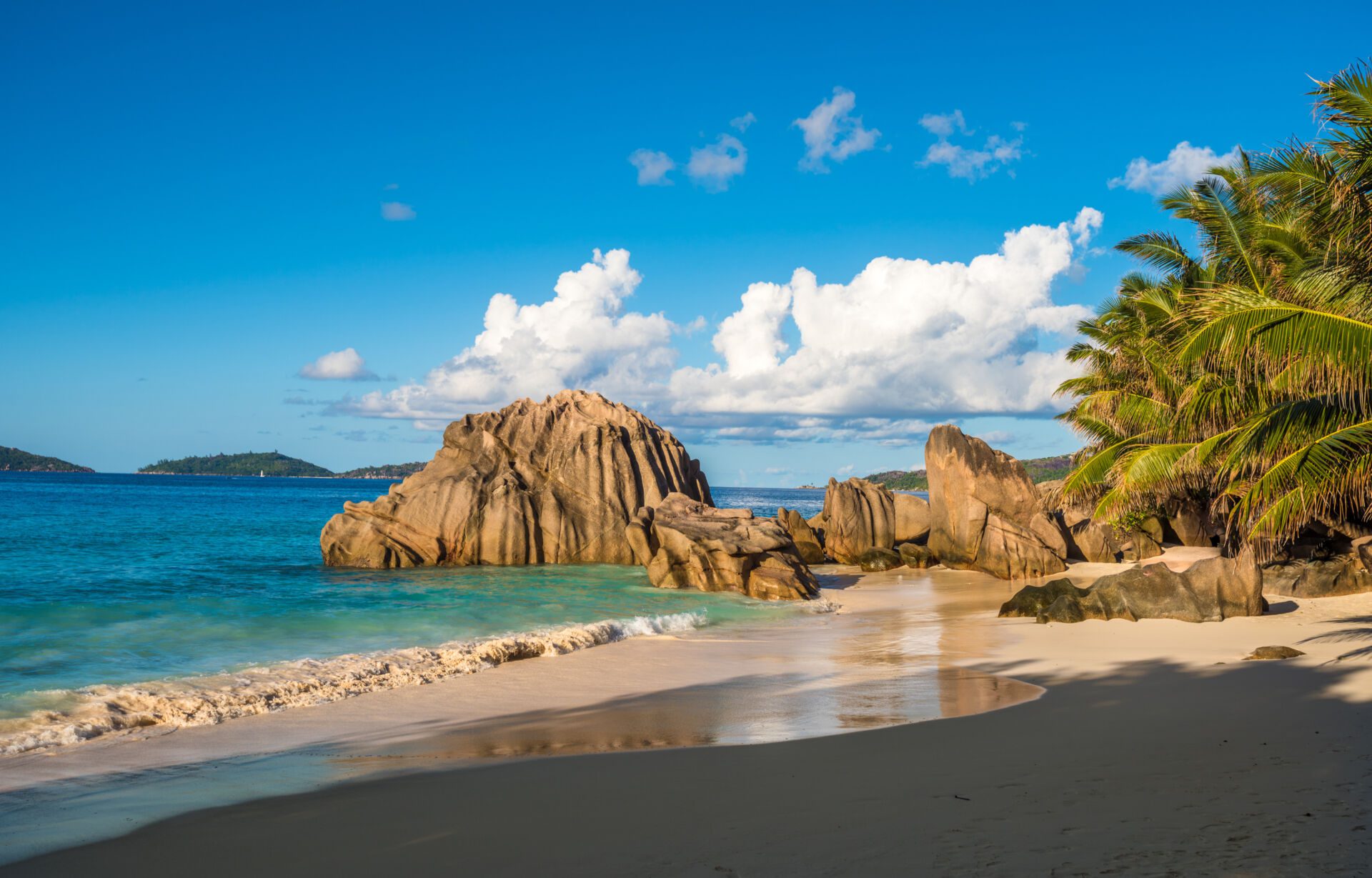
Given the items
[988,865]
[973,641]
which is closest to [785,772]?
[988,865]

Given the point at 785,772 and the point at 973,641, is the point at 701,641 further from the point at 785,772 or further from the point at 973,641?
the point at 785,772

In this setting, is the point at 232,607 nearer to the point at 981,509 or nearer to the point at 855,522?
the point at 855,522

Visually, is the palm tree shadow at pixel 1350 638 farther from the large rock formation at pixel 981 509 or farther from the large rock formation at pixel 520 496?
the large rock formation at pixel 520 496

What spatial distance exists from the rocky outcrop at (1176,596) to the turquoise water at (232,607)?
709 cm

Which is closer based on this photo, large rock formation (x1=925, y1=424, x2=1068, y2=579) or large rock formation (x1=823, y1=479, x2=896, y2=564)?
large rock formation (x1=925, y1=424, x2=1068, y2=579)

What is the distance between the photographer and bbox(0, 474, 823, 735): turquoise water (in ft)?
46.4

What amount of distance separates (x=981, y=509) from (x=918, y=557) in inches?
135

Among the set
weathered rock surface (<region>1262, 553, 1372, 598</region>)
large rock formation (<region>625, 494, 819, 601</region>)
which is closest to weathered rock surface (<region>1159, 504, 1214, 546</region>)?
weathered rock surface (<region>1262, 553, 1372, 598</region>)

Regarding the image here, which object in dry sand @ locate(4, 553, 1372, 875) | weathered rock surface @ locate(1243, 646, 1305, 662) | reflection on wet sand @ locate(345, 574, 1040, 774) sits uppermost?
dry sand @ locate(4, 553, 1372, 875)

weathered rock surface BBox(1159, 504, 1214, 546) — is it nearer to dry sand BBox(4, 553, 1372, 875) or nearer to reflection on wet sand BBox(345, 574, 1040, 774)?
reflection on wet sand BBox(345, 574, 1040, 774)

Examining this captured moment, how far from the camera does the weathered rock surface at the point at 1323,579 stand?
1998 centimetres

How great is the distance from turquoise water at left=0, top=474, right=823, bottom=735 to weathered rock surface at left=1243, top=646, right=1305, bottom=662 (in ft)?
35.1

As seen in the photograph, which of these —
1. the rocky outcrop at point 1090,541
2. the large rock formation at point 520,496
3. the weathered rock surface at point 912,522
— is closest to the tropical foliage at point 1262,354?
the rocky outcrop at point 1090,541

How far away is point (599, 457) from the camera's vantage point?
116ft
